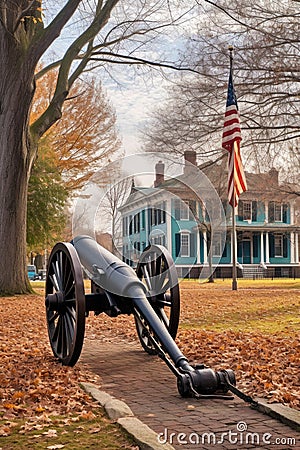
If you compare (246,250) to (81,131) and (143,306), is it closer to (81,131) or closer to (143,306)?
(81,131)

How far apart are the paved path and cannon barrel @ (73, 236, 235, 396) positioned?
149 mm

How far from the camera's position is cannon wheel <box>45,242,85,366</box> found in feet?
22.1

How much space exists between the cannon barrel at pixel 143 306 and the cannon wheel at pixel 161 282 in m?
0.64

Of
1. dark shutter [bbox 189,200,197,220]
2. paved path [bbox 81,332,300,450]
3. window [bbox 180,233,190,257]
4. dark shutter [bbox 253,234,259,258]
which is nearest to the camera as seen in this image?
paved path [bbox 81,332,300,450]

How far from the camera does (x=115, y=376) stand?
6.98m

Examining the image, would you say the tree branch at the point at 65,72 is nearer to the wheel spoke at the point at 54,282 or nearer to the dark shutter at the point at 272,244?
the wheel spoke at the point at 54,282

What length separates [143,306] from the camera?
6465 mm

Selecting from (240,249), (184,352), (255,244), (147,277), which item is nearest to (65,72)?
(147,277)

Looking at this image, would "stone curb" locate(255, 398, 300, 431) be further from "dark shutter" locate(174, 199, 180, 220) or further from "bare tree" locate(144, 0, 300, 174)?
"bare tree" locate(144, 0, 300, 174)

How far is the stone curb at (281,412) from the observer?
4.90m

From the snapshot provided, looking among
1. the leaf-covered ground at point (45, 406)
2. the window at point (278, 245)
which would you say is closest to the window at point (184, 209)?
the leaf-covered ground at point (45, 406)

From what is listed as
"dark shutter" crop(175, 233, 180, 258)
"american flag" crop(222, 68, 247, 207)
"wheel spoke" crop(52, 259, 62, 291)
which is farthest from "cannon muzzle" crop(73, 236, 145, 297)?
"american flag" crop(222, 68, 247, 207)

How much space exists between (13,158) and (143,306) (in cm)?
1405

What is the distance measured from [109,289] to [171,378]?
108cm
